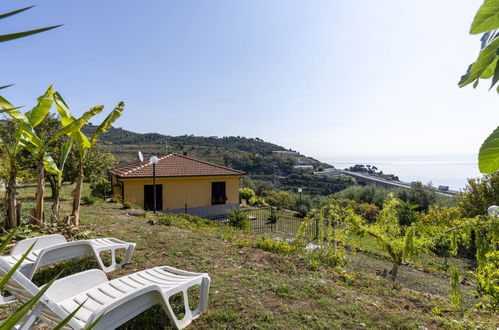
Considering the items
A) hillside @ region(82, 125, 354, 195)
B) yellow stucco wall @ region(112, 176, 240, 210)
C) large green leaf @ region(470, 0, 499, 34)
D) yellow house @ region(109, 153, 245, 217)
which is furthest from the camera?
hillside @ region(82, 125, 354, 195)

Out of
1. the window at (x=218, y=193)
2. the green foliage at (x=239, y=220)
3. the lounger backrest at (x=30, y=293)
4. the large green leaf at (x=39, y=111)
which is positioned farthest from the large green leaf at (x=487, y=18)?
the window at (x=218, y=193)

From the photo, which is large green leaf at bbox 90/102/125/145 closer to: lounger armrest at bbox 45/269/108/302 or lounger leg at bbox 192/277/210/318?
lounger armrest at bbox 45/269/108/302

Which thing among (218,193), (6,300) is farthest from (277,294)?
(218,193)

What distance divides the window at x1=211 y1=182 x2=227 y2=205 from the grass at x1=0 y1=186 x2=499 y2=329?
11.4 m

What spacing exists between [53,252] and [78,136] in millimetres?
2990

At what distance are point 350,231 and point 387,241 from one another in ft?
2.33

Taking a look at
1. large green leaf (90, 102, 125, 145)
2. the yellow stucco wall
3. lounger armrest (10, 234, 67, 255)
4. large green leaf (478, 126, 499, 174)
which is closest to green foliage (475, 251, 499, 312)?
large green leaf (478, 126, 499, 174)

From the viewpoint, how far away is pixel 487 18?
1.69 ft

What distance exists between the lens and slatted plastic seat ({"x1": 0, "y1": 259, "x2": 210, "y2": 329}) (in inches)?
90.1

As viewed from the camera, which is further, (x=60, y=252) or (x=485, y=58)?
(x=60, y=252)

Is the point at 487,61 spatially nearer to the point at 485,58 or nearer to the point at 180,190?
the point at 485,58

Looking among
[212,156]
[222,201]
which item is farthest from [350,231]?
[212,156]

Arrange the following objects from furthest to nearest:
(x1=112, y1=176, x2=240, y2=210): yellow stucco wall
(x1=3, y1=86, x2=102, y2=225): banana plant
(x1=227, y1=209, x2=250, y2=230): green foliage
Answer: (x1=112, y1=176, x2=240, y2=210): yellow stucco wall < (x1=227, y1=209, x2=250, y2=230): green foliage < (x1=3, y1=86, x2=102, y2=225): banana plant

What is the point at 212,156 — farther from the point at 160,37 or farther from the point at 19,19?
the point at 19,19
